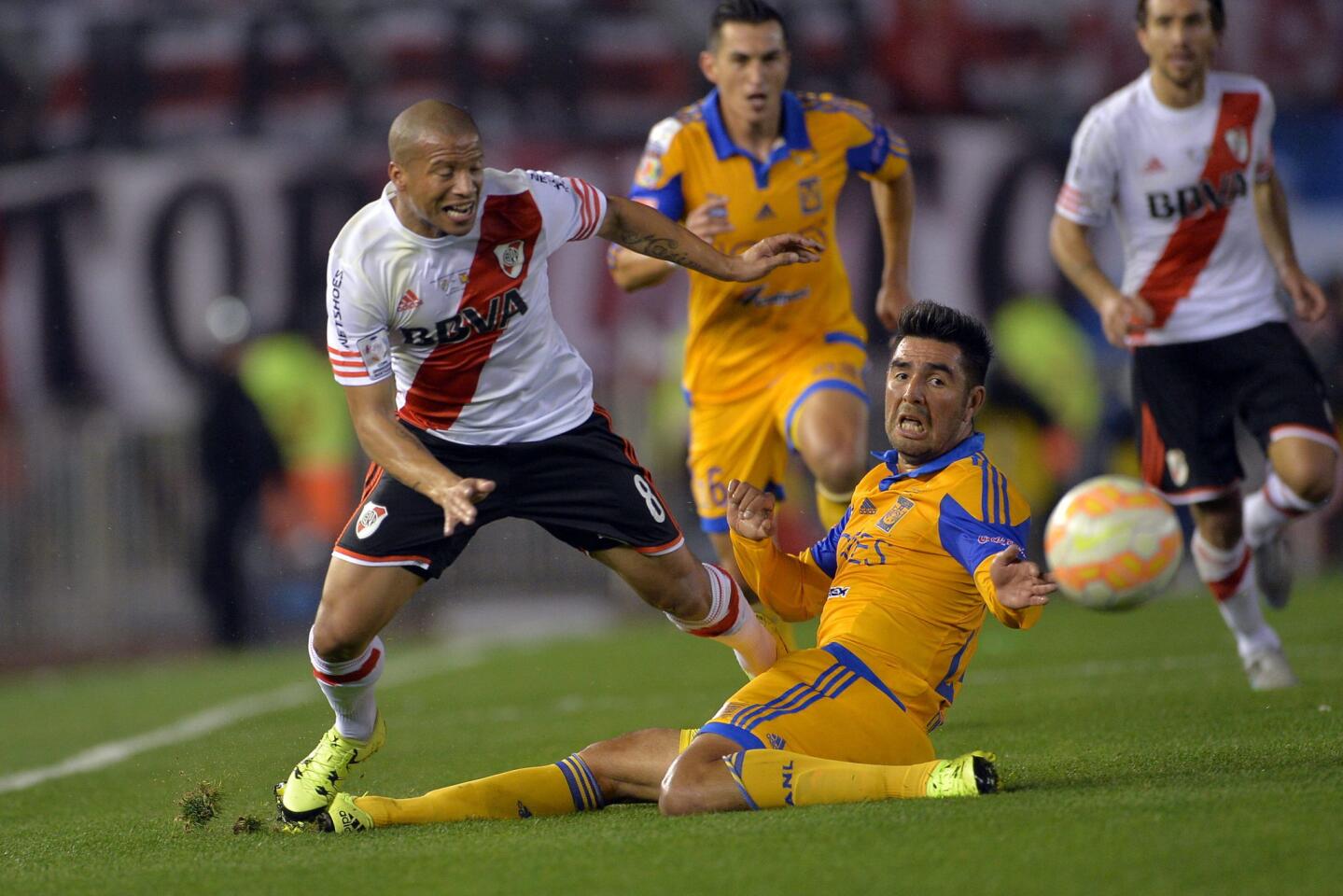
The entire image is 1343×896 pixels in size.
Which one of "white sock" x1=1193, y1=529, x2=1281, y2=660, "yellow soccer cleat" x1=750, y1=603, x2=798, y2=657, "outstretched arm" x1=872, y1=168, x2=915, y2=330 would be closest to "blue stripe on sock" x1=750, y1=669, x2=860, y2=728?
"yellow soccer cleat" x1=750, y1=603, x2=798, y2=657

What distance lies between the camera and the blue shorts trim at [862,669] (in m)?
4.84

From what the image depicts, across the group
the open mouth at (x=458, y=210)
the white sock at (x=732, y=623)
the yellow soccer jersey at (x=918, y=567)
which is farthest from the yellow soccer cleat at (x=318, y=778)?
the open mouth at (x=458, y=210)

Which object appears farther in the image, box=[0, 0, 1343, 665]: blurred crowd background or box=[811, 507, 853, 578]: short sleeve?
box=[0, 0, 1343, 665]: blurred crowd background

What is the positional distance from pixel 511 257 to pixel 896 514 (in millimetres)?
1418

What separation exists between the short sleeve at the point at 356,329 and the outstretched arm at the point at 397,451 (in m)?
0.04

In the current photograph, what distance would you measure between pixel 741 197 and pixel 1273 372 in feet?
7.45

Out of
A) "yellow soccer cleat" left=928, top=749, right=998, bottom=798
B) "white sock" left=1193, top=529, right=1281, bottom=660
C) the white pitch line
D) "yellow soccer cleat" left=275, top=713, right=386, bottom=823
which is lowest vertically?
the white pitch line

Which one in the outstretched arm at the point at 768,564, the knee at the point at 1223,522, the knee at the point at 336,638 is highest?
the outstretched arm at the point at 768,564

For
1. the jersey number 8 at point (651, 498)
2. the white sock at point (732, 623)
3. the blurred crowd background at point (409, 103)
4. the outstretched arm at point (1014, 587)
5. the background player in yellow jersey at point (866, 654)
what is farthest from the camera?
the blurred crowd background at point (409, 103)

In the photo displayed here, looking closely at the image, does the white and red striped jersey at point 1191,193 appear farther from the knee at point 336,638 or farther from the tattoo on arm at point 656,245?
the knee at point 336,638

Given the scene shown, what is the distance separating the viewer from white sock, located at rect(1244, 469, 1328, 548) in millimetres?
7289

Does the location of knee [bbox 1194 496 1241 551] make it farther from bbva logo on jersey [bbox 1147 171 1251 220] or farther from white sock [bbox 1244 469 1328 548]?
bbva logo on jersey [bbox 1147 171 1251 220]

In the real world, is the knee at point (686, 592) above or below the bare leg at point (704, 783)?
above

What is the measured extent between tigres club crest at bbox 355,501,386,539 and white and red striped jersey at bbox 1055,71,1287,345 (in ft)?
11.7
